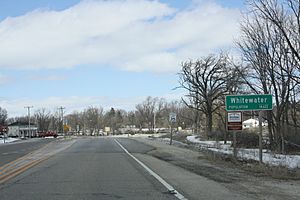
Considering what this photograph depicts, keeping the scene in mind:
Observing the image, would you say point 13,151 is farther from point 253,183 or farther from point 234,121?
point 253,183

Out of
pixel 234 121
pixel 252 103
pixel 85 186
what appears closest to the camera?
pixel 85 186

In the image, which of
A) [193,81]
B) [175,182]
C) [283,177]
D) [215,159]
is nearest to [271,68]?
[215,159]

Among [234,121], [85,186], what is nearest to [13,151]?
[234,121]

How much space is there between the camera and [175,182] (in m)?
12.9

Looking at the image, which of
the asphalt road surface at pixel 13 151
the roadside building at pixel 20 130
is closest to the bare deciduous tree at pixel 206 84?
the asphalt road surface at pixel 13 151

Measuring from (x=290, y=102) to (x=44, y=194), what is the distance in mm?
21133

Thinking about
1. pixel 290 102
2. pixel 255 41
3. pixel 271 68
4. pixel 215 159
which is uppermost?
pixel 255 41

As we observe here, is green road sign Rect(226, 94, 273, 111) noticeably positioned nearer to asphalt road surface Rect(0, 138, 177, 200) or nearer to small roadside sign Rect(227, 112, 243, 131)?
small roadside sign Rect(227, 112, 243, 131)

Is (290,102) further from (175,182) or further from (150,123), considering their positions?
(150,123)

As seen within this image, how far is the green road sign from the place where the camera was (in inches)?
715

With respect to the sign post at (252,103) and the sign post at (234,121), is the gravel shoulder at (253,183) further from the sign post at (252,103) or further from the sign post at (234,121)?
the sign post at (234,121)

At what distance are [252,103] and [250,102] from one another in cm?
10

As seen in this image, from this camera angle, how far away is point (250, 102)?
18.4m

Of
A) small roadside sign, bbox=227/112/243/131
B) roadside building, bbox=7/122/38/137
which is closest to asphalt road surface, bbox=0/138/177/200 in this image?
small roadside sign, bbox=227/112/243/131
